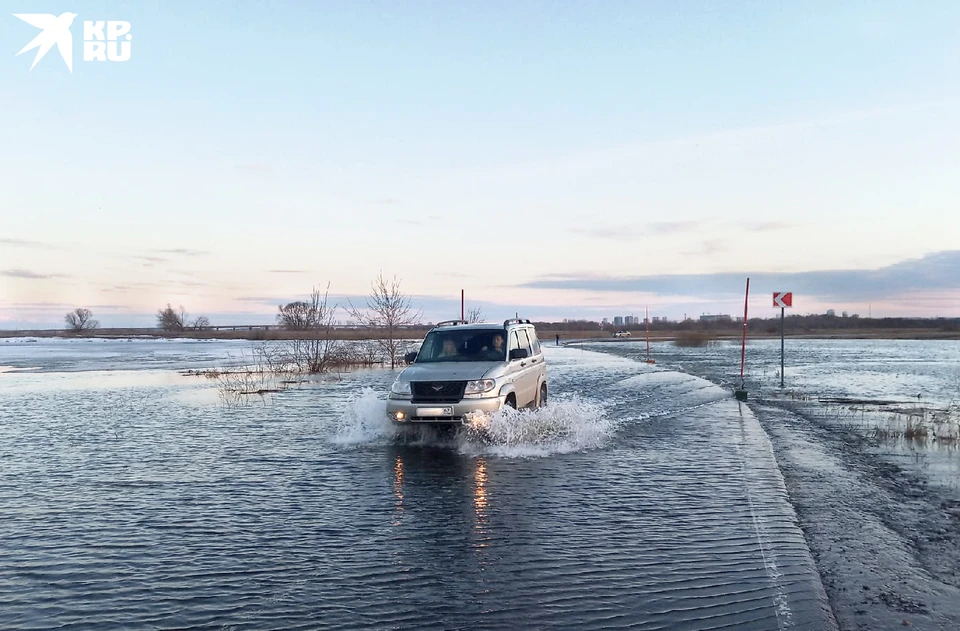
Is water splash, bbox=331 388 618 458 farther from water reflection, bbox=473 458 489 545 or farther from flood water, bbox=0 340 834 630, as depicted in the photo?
water reflection, bbox=473 458 489 545

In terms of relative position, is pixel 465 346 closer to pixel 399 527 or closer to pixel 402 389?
pixel 402 389

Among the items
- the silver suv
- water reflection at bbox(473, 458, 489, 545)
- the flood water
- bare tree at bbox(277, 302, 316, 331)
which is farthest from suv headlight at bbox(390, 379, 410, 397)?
bare tree at bbox(277, 302, 316, 331)

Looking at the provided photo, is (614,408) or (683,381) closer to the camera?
(614,408)

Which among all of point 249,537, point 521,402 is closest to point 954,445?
point 521,402

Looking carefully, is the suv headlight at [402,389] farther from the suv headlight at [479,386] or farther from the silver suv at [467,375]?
the suv headlight at [479,386]

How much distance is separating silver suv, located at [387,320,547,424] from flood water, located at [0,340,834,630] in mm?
569

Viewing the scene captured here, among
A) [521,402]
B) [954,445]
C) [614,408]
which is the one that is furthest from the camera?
[614,408]

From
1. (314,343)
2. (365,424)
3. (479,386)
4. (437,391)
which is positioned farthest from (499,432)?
(314,343)

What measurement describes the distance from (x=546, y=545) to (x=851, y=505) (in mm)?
3782

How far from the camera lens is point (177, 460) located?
11.0 meters

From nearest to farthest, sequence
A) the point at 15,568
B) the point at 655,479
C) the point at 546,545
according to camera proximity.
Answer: the point at 15,568 → the point at 546,545 → the point at 655,479

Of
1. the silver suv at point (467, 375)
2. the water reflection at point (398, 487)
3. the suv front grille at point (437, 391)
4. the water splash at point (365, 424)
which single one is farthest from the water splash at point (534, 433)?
the water splash at point (365, 424)

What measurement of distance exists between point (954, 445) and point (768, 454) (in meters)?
3.28

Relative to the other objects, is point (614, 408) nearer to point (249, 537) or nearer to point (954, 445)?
point (954, 445)
